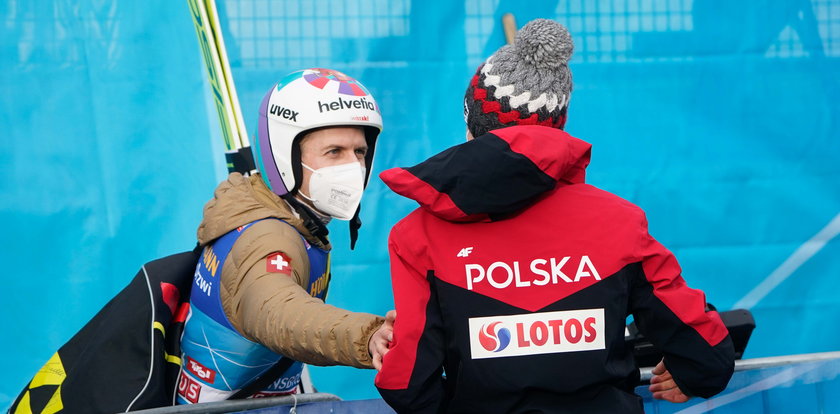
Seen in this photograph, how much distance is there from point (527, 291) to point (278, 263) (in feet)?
2.11

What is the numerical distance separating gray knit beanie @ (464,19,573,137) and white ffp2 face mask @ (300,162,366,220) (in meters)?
0.66

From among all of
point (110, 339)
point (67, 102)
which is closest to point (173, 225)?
point (67, 102)

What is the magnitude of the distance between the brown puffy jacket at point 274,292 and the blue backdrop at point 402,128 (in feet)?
4.34

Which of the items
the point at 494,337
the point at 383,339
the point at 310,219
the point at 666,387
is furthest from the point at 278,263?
the point at 666,387

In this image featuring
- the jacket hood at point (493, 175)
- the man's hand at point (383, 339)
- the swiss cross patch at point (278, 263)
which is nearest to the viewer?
the jacket hood at point (493, 175)

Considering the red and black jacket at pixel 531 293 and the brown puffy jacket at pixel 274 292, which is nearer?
the red and black jacket at pixel 531 293

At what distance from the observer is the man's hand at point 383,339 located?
1497 mm

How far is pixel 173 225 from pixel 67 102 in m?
0.63

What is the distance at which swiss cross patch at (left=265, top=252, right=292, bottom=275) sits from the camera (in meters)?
1.86

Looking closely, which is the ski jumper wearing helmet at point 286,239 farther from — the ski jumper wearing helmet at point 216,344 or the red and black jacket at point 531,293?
the red and black jacket at point 531,293

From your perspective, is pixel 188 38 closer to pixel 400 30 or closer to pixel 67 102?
pixel 67 102

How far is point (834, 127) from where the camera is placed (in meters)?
3.62

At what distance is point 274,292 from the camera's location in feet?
5.79

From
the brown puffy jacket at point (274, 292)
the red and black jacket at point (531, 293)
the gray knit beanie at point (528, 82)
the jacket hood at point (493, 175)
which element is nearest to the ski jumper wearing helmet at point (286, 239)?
the brown puffy jacket at point (274, 292)
